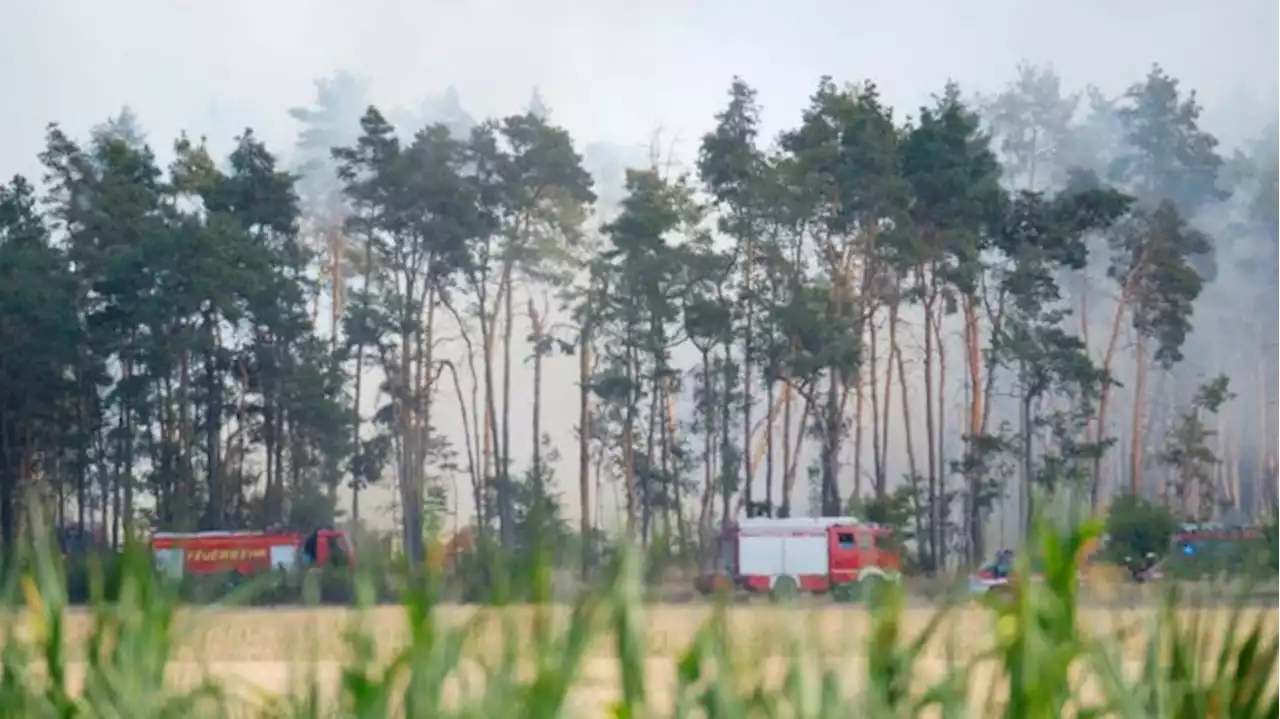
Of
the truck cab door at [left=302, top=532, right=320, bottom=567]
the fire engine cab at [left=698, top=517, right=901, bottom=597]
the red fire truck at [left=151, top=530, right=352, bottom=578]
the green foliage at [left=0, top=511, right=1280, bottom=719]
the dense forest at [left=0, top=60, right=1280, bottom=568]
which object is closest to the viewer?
the green foliage at [left=0, top=511, right=1280, bottom=719]

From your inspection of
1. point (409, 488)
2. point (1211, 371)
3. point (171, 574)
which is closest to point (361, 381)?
point (409, 488)

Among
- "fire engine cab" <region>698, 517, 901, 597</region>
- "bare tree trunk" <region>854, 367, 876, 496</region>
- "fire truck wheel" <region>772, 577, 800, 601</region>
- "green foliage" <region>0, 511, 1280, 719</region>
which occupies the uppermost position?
"bare tree trunk" <region>854, 367, 876, 496</region>

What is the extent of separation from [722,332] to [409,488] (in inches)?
122

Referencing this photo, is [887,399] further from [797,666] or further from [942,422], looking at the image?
[797,666]

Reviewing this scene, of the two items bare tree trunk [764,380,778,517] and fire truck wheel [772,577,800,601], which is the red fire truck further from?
fire truck wheel [772,577,800,601]

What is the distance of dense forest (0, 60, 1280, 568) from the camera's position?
52.8ft

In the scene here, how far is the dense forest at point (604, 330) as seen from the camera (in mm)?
16094

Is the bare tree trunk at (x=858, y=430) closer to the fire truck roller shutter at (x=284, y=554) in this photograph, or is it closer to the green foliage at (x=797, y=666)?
the fire truck roller shutter at (x=284, y=554)

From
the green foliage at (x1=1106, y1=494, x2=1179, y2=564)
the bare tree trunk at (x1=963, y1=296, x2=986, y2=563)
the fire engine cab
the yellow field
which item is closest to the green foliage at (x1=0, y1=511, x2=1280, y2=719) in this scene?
the yellow field

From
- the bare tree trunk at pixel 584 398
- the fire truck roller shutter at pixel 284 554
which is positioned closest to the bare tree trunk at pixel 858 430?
the bare tree trunk at pixel 584 398

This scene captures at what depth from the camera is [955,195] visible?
1648cm

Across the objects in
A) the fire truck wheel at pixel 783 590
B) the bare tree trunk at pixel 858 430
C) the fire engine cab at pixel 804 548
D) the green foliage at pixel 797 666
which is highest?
the bare tree trunk at pixel 858 430

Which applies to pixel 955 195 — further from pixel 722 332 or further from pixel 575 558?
pixel 575 558

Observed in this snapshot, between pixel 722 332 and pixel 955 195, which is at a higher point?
pixel 955 195
